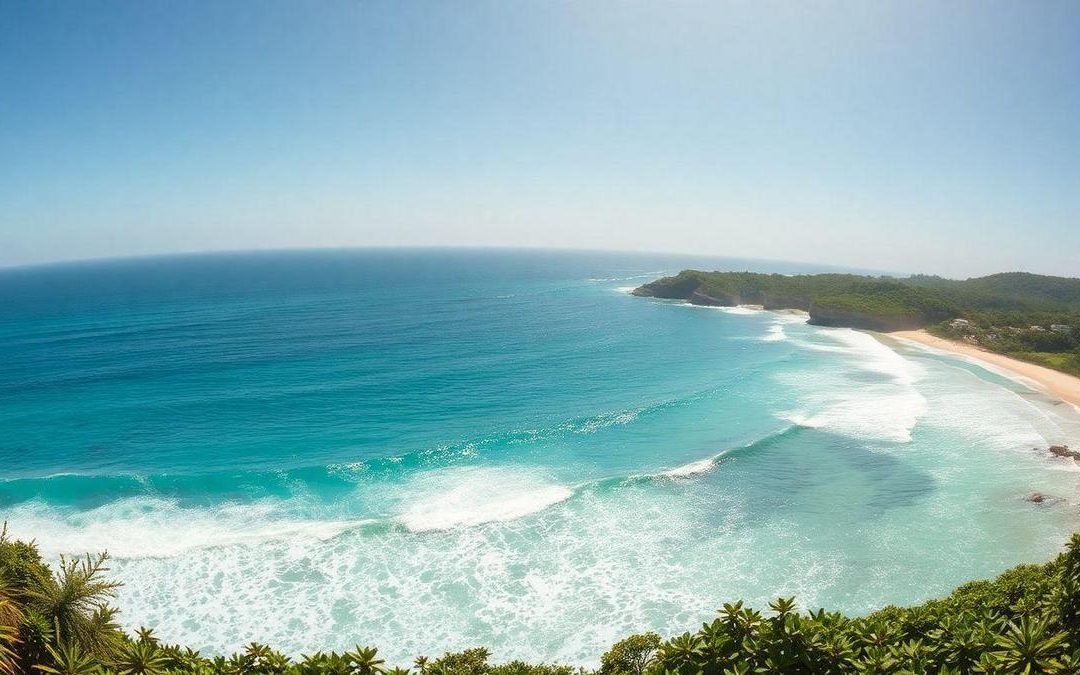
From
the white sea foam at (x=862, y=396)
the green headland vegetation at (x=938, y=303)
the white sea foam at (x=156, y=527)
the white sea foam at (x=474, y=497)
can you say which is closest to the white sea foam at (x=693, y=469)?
the white sea foam at (x=474, y=497)

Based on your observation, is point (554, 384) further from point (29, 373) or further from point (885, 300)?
point (885, 300)

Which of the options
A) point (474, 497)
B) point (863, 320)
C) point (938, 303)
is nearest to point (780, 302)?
point (863, 320)

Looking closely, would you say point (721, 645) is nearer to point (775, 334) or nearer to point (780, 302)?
point (775, 334)

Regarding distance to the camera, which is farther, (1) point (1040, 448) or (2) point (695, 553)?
(1) point (1040, 448)

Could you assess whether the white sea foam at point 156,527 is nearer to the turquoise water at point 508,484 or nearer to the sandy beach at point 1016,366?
the turquoise water at point 508,484

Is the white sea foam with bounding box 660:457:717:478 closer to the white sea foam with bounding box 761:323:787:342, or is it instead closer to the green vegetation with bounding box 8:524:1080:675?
the green vegetation with bounding box 8:524:1080:675

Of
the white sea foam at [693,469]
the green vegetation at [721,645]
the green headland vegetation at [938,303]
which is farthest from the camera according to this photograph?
the green headland vegetation at [938,303]

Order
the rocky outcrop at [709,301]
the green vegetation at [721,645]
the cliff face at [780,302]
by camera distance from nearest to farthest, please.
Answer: the green vegetation at [721,645]
the cliff face at [780,302]
the rocky outcrop at [709,301]

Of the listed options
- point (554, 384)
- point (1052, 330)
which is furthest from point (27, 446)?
point (1052, 330)
